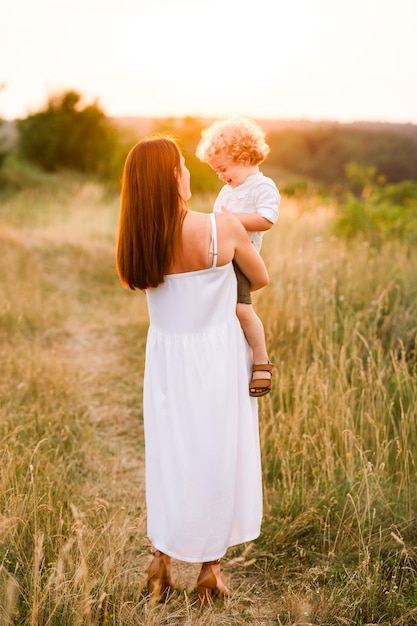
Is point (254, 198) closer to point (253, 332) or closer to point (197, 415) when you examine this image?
point (253, 332)

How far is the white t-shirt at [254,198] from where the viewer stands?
2523 mm


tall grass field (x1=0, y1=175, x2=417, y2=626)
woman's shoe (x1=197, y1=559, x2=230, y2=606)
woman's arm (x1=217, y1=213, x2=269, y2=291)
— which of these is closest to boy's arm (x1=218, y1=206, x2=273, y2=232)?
woman's arm (x1=217, y1=213, x2=269, y2=291)

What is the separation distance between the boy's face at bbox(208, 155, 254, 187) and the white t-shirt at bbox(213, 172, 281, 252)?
0.03 m

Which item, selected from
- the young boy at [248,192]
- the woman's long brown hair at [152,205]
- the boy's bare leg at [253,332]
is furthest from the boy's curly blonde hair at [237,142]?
the boy's bare leg at [253,332]

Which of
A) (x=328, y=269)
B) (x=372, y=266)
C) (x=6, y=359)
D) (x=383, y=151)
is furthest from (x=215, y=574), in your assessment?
(x=383, y=151)

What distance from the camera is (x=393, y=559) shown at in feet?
9.29

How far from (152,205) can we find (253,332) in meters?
0.69

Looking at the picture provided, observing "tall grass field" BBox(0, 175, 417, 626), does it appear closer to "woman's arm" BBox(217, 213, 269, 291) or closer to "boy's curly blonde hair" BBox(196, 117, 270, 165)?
"woman's arm" BBox(217, 213, 269, 291)

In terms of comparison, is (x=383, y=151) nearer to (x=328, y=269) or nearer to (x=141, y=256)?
(x=328, y=269)

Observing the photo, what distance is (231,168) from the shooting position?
104 inches

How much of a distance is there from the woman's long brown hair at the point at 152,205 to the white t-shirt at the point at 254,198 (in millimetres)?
371

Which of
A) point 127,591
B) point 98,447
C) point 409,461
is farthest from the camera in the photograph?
point 98,447

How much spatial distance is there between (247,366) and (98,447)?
6.33ft

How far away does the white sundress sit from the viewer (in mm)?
2416
